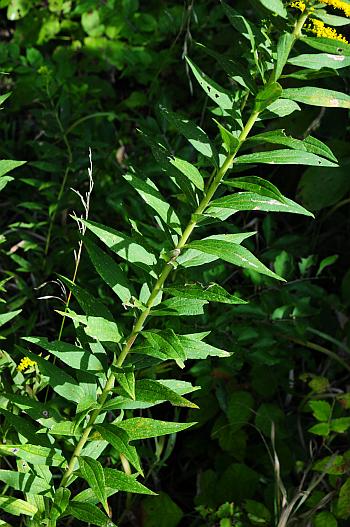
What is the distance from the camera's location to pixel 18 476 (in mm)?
1434

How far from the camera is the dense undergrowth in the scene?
1284 millimetres

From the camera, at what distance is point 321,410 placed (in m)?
1.93

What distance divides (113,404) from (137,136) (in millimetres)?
1690

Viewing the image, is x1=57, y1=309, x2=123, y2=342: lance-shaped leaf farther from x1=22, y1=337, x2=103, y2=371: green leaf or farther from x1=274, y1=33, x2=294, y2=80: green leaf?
x1=274, y1=33, x2=294, y2=80: green leaf

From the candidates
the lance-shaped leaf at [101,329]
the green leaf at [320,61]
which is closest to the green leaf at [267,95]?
the green leaf at [320,61]

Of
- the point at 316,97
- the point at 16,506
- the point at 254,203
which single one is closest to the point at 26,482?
the point at 16,506

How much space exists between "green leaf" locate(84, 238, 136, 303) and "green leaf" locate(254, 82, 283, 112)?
404mm

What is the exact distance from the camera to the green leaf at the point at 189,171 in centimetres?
126

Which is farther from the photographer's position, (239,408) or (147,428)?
(239,408)

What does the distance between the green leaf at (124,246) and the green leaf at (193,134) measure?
0.72 feet

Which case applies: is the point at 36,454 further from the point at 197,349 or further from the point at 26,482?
the point at 197,349

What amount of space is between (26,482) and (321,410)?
2.85ft

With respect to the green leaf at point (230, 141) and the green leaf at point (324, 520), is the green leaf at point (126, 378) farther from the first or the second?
the green leaf at point (324, 520)

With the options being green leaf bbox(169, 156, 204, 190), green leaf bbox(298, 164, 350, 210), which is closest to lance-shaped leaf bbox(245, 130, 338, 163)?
green leaf bbox(169, 156, 204, 190)
